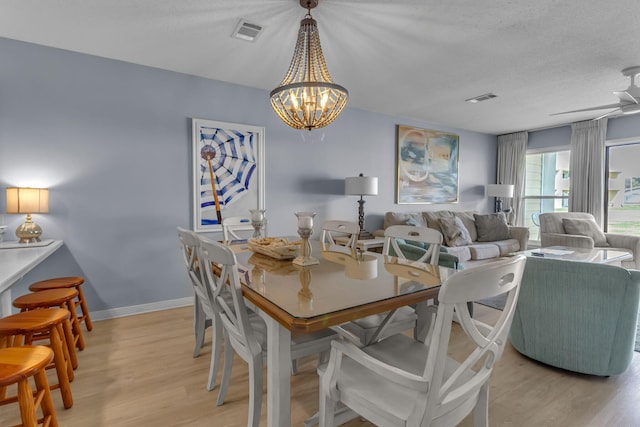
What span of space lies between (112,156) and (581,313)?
→ 3842 mm

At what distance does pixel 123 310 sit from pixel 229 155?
185cm

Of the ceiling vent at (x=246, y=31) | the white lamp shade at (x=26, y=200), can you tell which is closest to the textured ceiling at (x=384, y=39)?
the ceiling vent at (x=246, y=31)

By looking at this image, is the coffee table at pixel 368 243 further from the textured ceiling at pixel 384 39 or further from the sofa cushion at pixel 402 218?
the textured ceiling at pixel 384 39

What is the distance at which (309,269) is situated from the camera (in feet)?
5.45

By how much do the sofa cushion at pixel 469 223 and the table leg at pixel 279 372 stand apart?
4737mm

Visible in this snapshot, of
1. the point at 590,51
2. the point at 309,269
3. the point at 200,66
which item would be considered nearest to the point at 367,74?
the point at 200,66

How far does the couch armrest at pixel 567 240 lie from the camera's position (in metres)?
4.18

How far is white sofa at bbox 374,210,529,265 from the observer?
4500 mm

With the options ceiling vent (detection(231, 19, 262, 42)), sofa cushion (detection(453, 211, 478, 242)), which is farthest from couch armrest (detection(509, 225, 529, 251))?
ceiling vent (detection(231, 19, 262, 42))

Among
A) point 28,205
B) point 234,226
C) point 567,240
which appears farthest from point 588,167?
point 28,205

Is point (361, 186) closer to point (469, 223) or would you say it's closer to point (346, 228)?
point (346, 228)

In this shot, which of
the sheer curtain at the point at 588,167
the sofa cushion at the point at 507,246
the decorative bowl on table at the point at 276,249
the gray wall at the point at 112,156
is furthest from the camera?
the sheer curtain at the point at 588,167

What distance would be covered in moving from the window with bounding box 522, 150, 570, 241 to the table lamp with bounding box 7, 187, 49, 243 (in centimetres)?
709

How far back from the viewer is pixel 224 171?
3.51 meters
